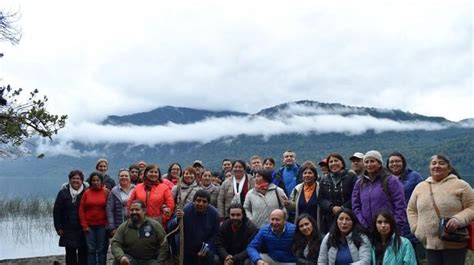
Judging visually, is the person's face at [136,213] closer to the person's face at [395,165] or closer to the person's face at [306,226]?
the person's face at [306,226]

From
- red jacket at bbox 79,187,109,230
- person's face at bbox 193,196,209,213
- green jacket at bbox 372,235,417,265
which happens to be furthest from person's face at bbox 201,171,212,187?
green jacket at bbox 372,235,417,265

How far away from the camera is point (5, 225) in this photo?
17047 mm

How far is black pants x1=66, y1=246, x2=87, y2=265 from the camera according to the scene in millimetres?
8539

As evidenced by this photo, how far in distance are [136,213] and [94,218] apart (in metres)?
1.25

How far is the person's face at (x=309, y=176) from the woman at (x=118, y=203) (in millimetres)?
2515

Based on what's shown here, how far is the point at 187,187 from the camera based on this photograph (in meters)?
8.47

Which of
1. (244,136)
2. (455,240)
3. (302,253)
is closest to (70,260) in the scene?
(302,253)

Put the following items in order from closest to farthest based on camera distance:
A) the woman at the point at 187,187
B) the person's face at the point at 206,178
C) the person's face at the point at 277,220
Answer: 1. the person's face at the point at 277,220
2. the woman at the point at 187,187
3. the person's face at the point at 206,178

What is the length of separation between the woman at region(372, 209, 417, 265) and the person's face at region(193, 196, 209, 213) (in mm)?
2258

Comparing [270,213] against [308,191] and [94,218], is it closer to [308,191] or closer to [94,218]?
[308,191]

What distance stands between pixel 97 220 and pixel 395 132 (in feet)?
516

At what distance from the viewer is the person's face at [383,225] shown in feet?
20.4

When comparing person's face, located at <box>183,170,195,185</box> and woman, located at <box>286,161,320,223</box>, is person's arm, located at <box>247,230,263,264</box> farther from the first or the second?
person's face, located at <box>183,170,195,185</box>

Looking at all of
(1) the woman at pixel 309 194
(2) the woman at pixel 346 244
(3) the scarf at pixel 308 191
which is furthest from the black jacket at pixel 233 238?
(2) the woman at pixel 346 244
